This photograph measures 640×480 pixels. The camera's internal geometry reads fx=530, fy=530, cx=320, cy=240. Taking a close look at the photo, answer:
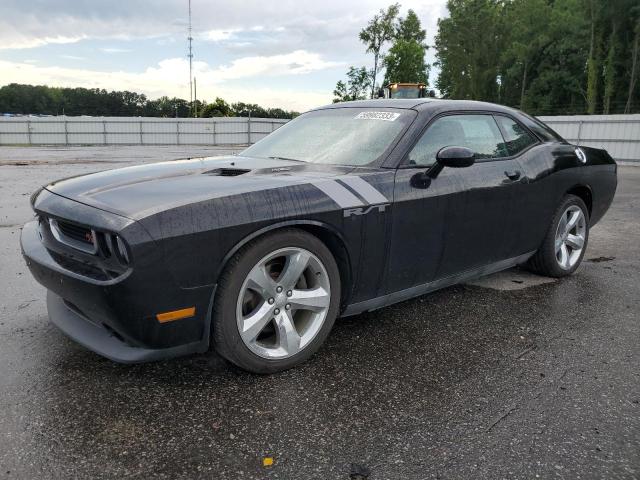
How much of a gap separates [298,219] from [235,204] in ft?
1.08

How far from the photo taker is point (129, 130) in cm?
3825

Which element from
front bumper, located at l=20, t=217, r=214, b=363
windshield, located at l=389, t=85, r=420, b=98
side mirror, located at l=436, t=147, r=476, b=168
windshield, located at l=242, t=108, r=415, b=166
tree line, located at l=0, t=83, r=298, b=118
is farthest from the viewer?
tree line, located at l=0, t=83, r=298, b=118

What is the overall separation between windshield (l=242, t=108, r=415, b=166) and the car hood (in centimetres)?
15

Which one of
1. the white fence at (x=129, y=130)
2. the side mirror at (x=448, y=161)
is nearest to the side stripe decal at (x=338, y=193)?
the side mirror at (x=448, y=161)

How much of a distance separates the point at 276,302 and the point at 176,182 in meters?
0.77

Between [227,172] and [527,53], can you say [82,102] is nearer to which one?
[527,53]

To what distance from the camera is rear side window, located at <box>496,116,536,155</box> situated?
3916 millimetres

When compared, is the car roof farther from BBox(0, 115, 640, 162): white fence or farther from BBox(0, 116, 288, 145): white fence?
BBox(0, 116, 288, 145): white fence

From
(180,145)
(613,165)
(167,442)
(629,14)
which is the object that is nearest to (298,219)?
(167,442)

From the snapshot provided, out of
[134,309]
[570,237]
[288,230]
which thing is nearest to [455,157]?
[288,230]

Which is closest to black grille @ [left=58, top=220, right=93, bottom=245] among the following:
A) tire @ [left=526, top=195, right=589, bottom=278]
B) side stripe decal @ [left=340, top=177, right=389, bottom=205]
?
side stripe decal @ [left=340, top=177, right=389, bottom=205]

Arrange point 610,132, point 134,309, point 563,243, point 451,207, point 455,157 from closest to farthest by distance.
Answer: point 134,309
point 455,157
point 451,207
point 563,243
point 610,132

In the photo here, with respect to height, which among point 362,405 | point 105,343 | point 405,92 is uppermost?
point 405,92

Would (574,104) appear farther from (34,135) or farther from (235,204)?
(235,204)
